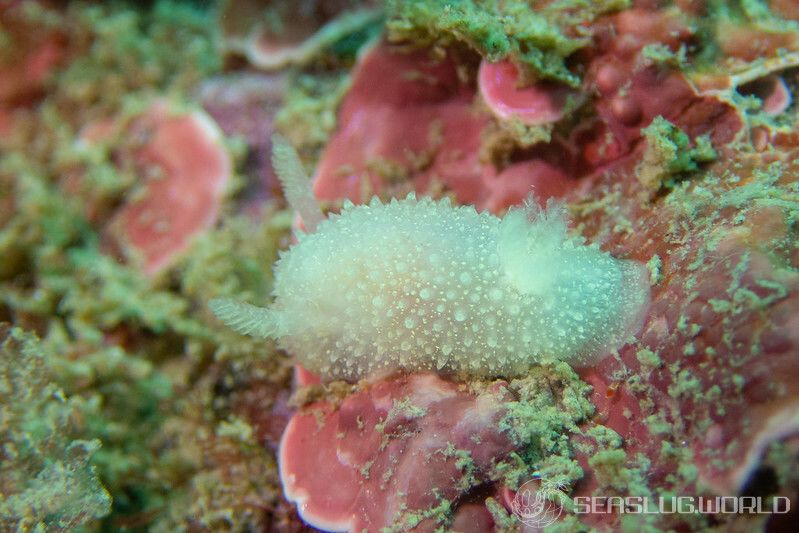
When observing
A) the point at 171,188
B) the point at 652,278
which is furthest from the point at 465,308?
the point at 171,188

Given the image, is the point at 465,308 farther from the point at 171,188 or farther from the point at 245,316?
the point at 171,188

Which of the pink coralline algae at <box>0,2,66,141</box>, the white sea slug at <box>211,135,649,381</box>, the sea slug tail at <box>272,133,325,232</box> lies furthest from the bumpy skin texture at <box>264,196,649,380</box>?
the pink coralline algae at <box>0,2,66,141</box>

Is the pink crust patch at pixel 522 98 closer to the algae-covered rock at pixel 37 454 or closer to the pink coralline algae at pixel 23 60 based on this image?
the algae-covered rock at pixel 37 454

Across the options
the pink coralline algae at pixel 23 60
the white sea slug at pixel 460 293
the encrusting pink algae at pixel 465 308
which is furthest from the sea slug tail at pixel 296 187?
the pink coralline algae at pixel 23 60

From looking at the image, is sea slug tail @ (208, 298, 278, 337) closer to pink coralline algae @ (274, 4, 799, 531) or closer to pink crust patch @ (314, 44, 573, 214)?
pink coralline algae @ (274, 4, 799, 531)

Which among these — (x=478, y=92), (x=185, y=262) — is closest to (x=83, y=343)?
(x=185, y=262)

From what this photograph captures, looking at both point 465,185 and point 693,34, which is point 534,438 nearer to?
point 465,185

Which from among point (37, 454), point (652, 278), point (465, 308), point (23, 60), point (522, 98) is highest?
point (522, 98)
